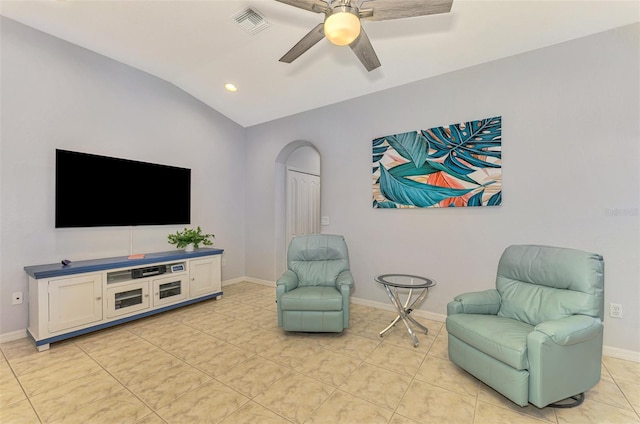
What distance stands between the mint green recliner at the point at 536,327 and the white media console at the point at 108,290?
3.06 m

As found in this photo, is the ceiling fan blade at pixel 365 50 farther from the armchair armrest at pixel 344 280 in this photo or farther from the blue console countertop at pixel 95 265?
the blue console countertop at pixel 95 265

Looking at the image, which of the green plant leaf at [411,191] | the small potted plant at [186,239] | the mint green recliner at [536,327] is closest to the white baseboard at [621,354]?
the mint green recliner at [536,327]

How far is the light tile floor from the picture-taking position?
168 centimetres

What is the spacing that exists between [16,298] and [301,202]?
3.78 metres

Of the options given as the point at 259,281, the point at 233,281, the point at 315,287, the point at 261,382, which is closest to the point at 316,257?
the point at 315,287

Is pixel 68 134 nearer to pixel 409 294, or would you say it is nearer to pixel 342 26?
pixel 342 26

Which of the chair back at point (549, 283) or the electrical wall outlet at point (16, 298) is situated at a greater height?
the chair back at point (549, 283)

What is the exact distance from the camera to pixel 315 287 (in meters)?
2.98

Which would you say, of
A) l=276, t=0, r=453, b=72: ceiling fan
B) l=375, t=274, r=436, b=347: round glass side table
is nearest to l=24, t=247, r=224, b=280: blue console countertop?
l=375, t=274, r=436, b=347: round glass side table

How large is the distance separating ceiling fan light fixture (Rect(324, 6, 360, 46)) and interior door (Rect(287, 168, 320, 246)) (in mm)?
3299

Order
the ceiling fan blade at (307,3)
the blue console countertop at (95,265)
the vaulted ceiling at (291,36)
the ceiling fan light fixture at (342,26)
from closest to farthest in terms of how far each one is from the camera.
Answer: the ceiling fan light fixture at (342,26), the ceiling fan blade at (307,3), the vaulted ceiling at (291,36), the blue console countertop at (95,265)

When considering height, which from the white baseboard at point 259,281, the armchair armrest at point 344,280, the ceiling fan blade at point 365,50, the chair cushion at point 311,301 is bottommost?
the white baseboard at point 259,281

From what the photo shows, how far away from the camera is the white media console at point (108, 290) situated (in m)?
2.48

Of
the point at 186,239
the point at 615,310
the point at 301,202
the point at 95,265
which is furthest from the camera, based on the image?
the point at 301,202
